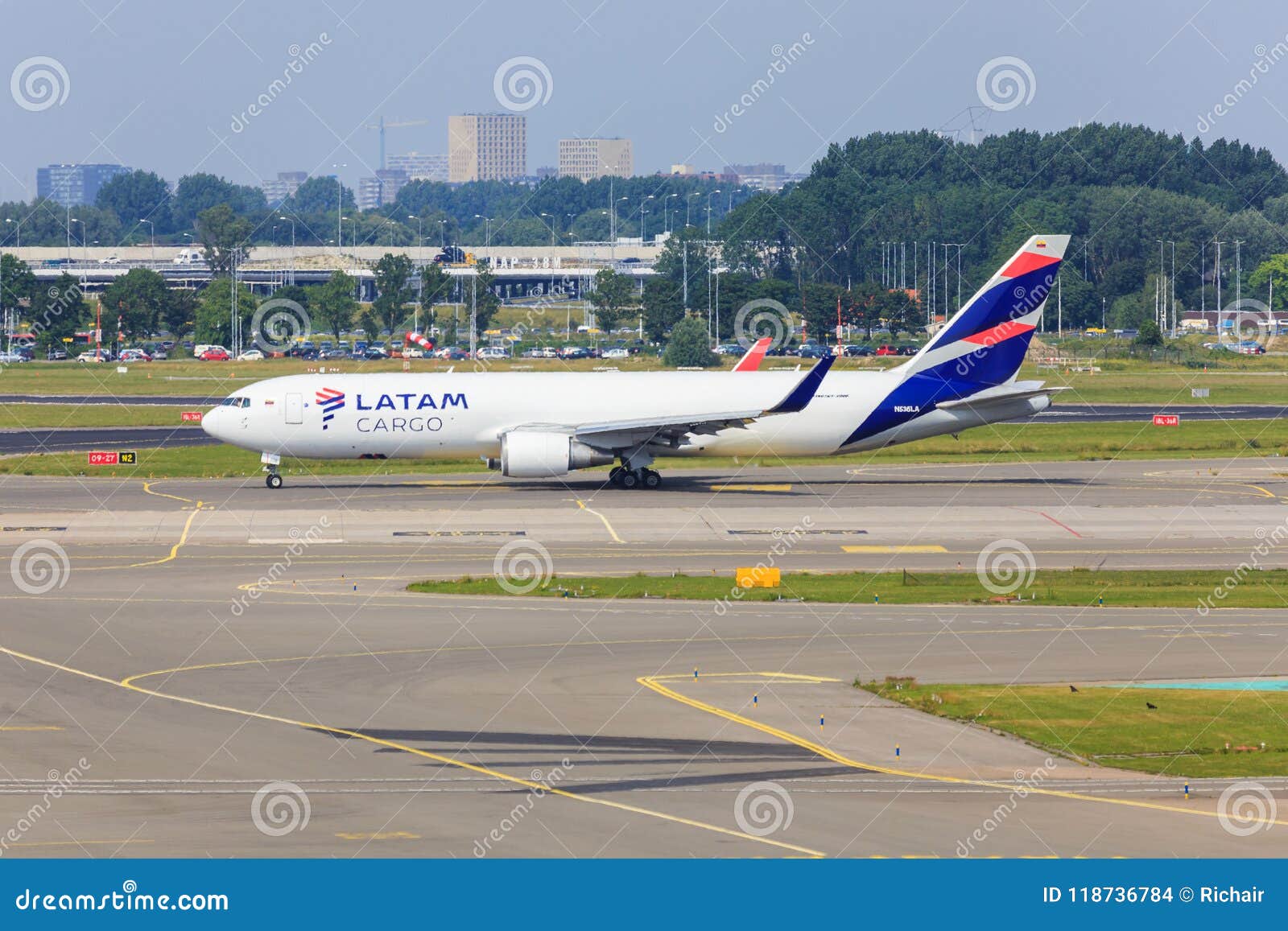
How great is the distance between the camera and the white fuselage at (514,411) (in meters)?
57.8

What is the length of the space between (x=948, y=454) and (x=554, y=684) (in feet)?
148

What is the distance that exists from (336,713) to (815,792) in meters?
9.30

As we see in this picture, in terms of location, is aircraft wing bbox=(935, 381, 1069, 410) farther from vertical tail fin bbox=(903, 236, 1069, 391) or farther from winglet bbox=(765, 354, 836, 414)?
winglet bbox=(765, 354, 836, 414)

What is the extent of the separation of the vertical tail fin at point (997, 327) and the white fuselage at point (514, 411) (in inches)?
60.4

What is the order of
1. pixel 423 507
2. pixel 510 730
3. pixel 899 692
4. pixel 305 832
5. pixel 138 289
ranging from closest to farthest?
1. pixel 305 832
2. pixel 510 730
3. pixel 899 692
4. pixel 423 507
5. pixel 138 289

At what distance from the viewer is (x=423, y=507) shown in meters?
54.1

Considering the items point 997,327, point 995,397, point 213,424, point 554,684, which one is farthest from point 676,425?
point 554,684

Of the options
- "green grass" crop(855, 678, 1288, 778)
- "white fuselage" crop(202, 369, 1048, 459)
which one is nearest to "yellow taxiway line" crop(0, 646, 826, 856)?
"green grass" crop(855, 678, 1288, 778)

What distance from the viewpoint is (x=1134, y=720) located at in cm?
2606

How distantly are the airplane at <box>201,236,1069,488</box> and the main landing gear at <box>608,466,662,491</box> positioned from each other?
5cm

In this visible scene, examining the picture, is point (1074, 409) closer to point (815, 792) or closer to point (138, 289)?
point (815, 792)

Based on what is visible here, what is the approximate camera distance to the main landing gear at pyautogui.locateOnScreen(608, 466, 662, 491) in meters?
59.4

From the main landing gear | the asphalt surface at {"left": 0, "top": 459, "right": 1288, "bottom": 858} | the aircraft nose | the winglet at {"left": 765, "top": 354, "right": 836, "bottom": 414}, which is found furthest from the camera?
the main landing gear

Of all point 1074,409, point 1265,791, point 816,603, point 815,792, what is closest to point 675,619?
point 816,603
